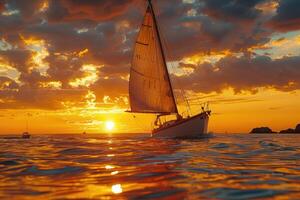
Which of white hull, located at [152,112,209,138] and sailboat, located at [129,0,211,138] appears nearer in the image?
white hull, located at [152,112,209,138]

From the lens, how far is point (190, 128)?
191 feet

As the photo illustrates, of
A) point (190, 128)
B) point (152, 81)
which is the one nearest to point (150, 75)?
point (152, 81)

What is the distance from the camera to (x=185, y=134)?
2303 inches

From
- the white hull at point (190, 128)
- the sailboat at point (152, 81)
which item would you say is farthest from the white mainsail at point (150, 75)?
the white hull at point (190, 128)

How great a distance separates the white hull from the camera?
58.2m

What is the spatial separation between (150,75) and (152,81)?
1.20 meters

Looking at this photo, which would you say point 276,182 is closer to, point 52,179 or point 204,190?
point 204,190

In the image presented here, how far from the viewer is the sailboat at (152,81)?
62500 mm

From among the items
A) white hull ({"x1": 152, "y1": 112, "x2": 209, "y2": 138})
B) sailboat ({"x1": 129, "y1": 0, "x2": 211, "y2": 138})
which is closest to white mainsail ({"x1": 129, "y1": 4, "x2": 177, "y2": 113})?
sailboat ({"x1": 129, "y1": 0, "x2": 211, "y2": 138})

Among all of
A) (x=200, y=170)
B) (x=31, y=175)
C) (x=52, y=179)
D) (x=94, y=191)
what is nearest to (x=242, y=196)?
(x=94, y=191)

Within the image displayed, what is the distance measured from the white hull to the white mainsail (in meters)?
5.16

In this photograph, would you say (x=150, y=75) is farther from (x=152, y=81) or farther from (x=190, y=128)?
(x=190, y=128)

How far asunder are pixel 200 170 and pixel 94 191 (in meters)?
5.85

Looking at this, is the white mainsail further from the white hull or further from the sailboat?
the white hull
